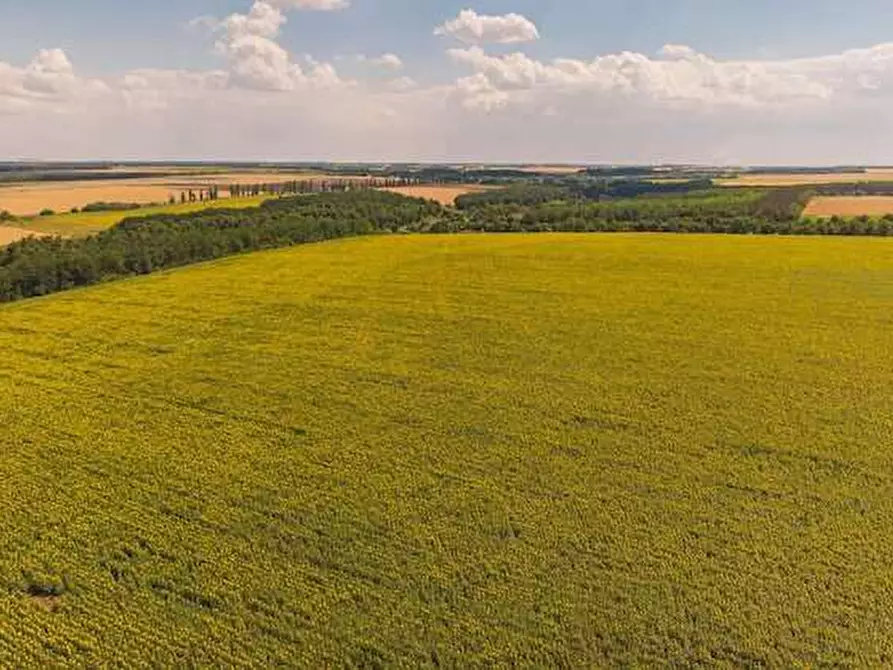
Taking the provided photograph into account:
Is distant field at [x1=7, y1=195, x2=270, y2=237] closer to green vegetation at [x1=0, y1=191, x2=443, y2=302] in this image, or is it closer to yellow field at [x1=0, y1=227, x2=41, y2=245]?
yellow field at [x1=0, y1=227, x2=41, y2=245]

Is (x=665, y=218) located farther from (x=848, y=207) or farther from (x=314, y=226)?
(x=314, y=226)

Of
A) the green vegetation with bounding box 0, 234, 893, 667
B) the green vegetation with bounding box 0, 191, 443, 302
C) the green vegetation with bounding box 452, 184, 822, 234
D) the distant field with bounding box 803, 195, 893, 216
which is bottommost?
the green vegetation with bounding box 0, 234, 893, 667

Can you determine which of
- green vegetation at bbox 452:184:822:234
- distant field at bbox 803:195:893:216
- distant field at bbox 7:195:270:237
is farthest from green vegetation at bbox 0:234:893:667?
distant field at bbox 803:195:893:216

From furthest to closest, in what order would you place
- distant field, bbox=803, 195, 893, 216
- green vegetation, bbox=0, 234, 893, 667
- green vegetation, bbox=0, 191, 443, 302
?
1. distant field, bbox=803, 195, 893, 216
2. green vegetation, bbox=0, 191, 443, 302
3. green vegetation, bbox=0, 234, 893, 667

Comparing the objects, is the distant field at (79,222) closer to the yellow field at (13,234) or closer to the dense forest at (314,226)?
the yellow field at (13,234)

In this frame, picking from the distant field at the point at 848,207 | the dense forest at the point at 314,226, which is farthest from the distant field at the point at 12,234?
the distant field at the point at 848,207

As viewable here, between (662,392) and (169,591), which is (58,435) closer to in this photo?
(169,591)
